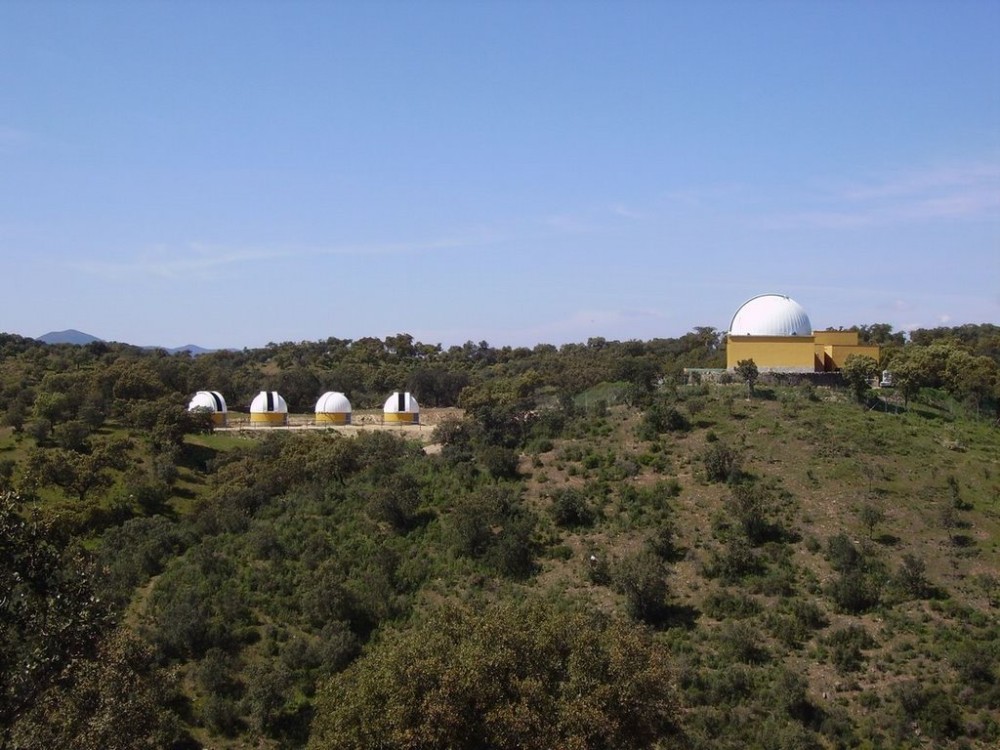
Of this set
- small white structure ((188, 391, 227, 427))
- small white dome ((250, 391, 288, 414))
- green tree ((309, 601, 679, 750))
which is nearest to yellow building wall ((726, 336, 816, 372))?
green tree ((309, 601, 679, 750))

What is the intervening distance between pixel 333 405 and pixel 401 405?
446cm

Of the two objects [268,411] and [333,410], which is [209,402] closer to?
[268,411]

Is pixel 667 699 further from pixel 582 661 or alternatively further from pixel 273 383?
pixel 273 383

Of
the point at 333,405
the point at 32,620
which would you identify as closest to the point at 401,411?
the point at 333,405

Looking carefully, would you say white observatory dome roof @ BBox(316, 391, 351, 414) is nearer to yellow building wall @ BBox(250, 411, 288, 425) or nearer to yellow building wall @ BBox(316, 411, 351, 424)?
yellow building wall @ BBox(316, 411, 351, 424)

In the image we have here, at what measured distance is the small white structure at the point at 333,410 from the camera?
5512cm

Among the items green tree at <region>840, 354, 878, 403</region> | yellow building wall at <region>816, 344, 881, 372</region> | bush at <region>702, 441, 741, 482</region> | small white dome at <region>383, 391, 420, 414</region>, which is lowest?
bush at <region>702, 441, 741, 482</region>

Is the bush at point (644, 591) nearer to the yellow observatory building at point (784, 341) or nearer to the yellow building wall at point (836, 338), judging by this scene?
the yellow observatory building at point (784, 341)

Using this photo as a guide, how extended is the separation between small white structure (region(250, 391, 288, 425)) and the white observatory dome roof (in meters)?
2.26

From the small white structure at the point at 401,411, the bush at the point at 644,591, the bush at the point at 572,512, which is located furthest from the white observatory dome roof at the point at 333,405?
the bush at the point at 644,591

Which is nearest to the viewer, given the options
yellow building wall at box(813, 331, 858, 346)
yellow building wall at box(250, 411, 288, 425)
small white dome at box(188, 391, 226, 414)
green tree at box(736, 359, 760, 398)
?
green tree at box(736, 359, 760, 398)

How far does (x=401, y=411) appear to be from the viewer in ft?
178

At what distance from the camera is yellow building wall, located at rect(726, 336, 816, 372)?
137 ft

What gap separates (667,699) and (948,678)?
11.2 meters
